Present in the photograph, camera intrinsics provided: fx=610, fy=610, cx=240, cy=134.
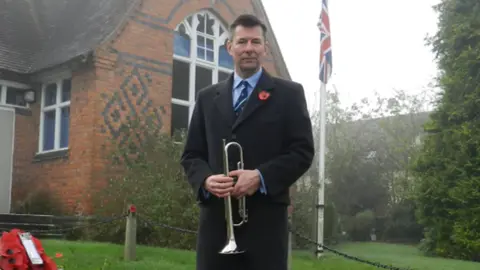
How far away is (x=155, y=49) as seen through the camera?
14570mm

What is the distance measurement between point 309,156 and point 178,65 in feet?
41.7

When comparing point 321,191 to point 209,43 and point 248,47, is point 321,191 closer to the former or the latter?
point 209,43

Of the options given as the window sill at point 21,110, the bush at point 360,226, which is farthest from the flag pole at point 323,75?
the bush at point 360,226

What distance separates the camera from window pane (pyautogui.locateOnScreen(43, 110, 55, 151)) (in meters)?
14.6

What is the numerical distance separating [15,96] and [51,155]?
5.84 feet

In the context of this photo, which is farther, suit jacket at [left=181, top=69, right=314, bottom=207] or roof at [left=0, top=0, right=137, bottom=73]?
roof at [left=0, top=0, right=137, bottom=73]

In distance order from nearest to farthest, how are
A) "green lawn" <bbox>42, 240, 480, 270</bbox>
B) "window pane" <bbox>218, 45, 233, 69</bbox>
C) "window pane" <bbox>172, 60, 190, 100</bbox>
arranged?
"green lawn" <bbox>42, 240, 480, 270</bbox> < "window pane" <bbox>172, 60, 190, 100</bbox> < "window pane" <bbox>218, 45, 233, 69</bbox>

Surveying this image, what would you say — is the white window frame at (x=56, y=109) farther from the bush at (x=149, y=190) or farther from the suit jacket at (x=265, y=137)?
the suit jacket at (x=265, y=137)

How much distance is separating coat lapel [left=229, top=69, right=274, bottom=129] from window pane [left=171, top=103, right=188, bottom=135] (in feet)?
39.5

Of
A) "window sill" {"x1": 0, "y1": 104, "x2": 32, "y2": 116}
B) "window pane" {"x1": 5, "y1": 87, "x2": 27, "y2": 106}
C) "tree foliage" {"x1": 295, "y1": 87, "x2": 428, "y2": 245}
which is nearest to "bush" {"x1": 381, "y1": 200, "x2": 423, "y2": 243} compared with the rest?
"tree foliage" {"x1": 295, "y1": 87, "x2": 428, "y2": 245}

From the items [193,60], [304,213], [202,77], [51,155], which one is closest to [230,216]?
[304,213]

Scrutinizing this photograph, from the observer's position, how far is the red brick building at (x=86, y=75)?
1338 centimetres

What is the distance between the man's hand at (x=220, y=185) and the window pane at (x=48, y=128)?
12.5 meters

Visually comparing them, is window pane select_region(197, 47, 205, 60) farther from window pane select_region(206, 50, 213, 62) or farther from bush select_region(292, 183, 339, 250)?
bush select_region(292, 183, 339, 250)
